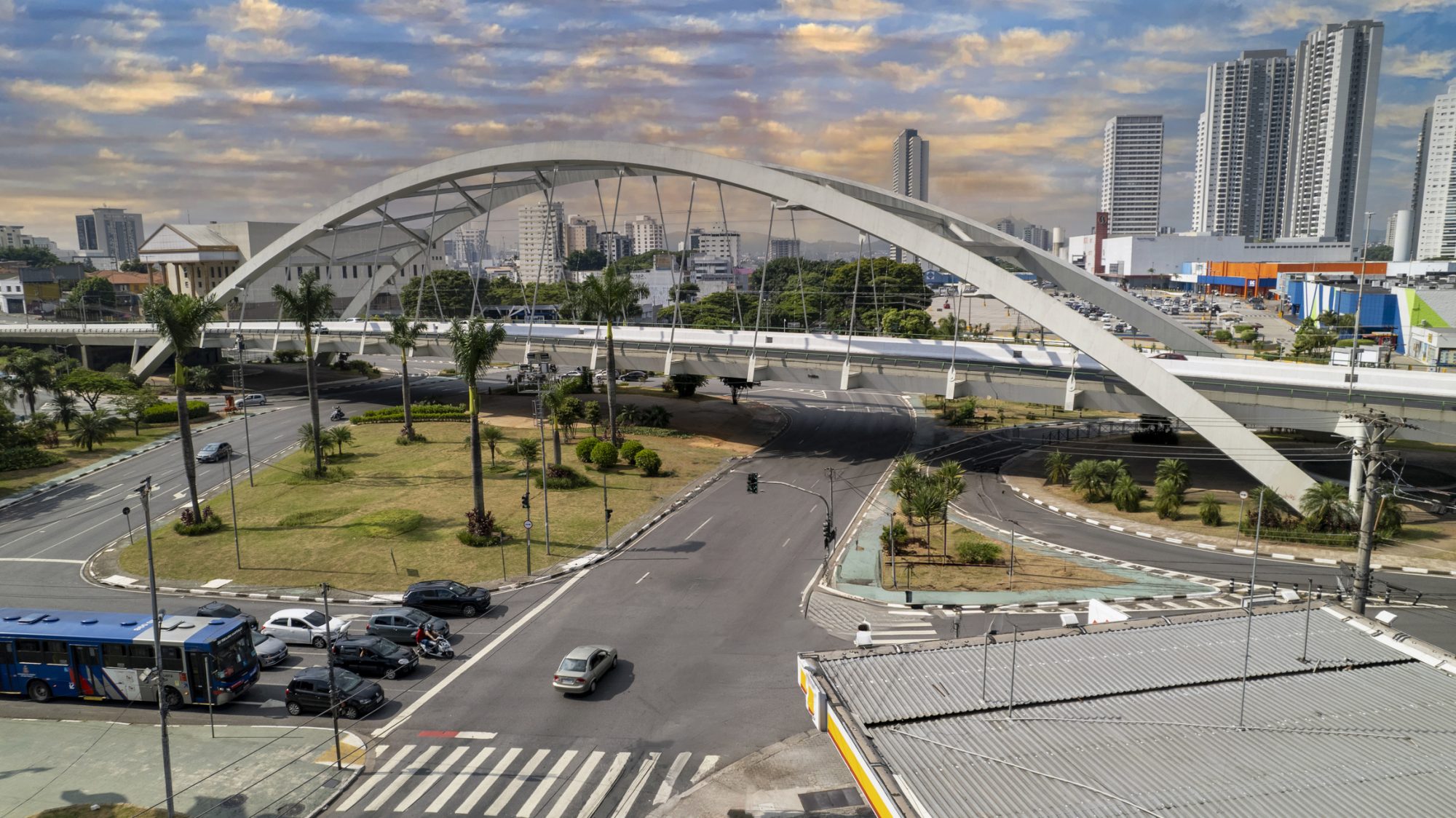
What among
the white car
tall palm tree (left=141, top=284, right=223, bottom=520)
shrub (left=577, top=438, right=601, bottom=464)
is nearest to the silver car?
the white car

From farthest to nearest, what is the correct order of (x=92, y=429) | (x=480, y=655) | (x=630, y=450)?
(x=92, y=429)
(x=630, y=450)
(x=480, y=655)

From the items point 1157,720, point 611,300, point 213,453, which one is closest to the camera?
point 1157,720

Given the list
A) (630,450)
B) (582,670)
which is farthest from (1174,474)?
(582,670)

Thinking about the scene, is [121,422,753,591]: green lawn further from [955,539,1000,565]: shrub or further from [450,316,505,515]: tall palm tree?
[955,539,1000,565]: shrub

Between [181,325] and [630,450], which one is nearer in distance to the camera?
[181,325]

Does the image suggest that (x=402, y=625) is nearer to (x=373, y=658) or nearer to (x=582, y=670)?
(x=373, y=658)

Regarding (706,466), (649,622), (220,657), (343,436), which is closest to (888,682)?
(649,622)
